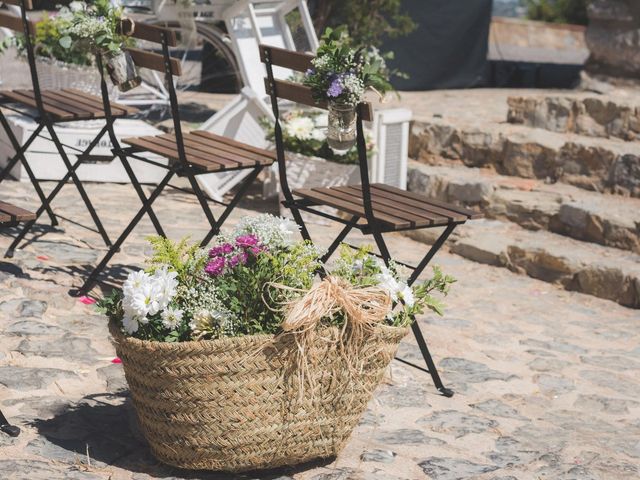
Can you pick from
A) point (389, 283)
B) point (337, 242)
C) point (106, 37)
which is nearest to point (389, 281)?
point (389, 283)

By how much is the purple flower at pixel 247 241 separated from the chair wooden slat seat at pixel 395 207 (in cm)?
76

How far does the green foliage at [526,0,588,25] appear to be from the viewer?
18.2 metres

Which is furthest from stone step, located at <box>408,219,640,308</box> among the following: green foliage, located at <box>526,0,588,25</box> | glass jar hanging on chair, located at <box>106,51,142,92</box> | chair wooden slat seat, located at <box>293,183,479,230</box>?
green foliage, located at <box>526,0,588,25</box>

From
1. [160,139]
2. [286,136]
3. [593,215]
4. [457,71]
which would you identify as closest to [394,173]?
[286,136]

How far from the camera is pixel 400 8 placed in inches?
472

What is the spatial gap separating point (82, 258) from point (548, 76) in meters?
7.97

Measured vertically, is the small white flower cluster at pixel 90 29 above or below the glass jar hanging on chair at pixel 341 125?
above

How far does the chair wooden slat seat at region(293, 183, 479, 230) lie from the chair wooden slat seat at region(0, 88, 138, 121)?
5.06 ft

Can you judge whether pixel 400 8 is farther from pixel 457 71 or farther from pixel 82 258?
pixel 82 258

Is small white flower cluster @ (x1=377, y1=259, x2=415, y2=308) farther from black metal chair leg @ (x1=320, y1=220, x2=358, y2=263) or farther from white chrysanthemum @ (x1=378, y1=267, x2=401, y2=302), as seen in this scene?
black metal chair leg @ (x1=320, y1=220, x2=358, y2=263)

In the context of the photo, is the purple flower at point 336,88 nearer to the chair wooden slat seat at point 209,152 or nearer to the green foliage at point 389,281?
the green foliage at point 389,281

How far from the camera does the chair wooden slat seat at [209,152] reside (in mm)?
4844

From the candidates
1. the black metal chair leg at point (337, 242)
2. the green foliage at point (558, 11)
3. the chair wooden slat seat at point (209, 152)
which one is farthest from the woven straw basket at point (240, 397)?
the green foliage at point (558, 11)

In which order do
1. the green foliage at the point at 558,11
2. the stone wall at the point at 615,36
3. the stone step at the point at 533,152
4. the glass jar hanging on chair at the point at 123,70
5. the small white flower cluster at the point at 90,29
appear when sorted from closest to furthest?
the small white flower cluster at the point at 90,29 < the glass jar hanging on chair at the point at 123,70 < the stone step at the point at 533,152 < the stone wall at the point at 615,36 < the green foliage at the point at 558,11
